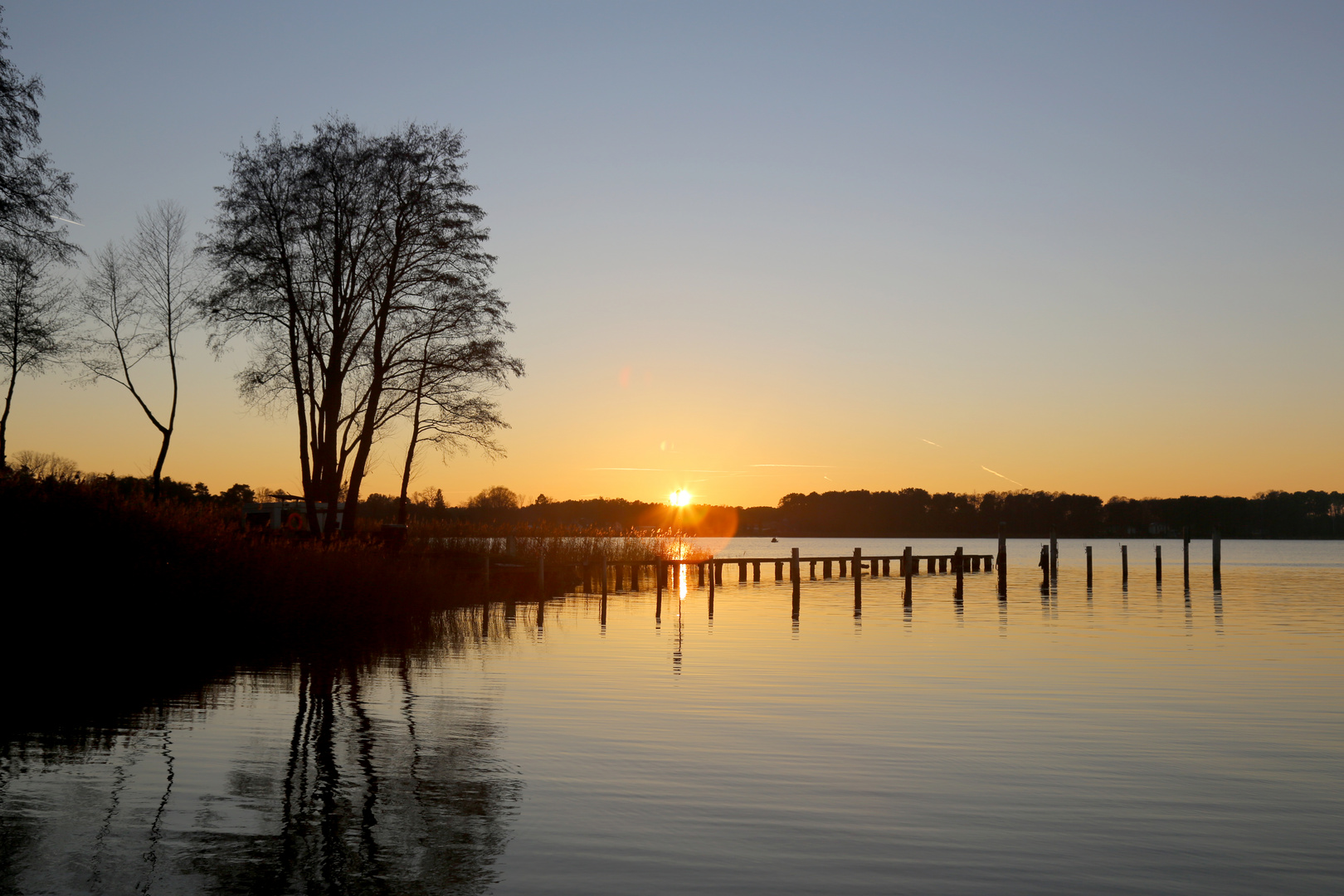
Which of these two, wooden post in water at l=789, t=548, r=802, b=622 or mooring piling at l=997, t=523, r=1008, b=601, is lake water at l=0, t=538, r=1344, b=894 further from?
mooring piling at l=997, t=523, r=1008, b=601

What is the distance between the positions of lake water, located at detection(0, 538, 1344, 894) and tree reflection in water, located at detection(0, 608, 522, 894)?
1.6 inches

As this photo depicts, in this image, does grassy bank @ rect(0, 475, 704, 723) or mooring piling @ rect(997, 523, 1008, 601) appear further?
mooring piling @ rect(997, 523, 1008, 601)

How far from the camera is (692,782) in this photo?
1130cm

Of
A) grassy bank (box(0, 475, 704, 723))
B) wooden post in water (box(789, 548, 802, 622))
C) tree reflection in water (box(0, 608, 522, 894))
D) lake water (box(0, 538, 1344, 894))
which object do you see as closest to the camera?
tree reflection in water (box(0, 608, 522, 894))

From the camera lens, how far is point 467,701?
16562mm

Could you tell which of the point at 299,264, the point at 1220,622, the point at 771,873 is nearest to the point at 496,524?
the point at 299,264

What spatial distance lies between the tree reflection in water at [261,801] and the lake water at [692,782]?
4 centimetres

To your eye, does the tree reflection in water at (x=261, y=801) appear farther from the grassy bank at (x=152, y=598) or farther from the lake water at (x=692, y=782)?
the grassy bank at (x=152, y=598)

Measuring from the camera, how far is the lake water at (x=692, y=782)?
8047 mm

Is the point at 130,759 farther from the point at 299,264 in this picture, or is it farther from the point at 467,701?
the point at 299,264

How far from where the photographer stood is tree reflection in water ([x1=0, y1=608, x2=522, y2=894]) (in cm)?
761

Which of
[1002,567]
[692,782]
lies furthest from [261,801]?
[1002,567]

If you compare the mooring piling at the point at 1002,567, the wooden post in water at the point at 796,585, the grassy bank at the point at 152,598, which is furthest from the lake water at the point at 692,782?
the mooring piling at the point at 1002,567

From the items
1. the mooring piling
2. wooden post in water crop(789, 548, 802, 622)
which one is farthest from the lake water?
the mooring piling
